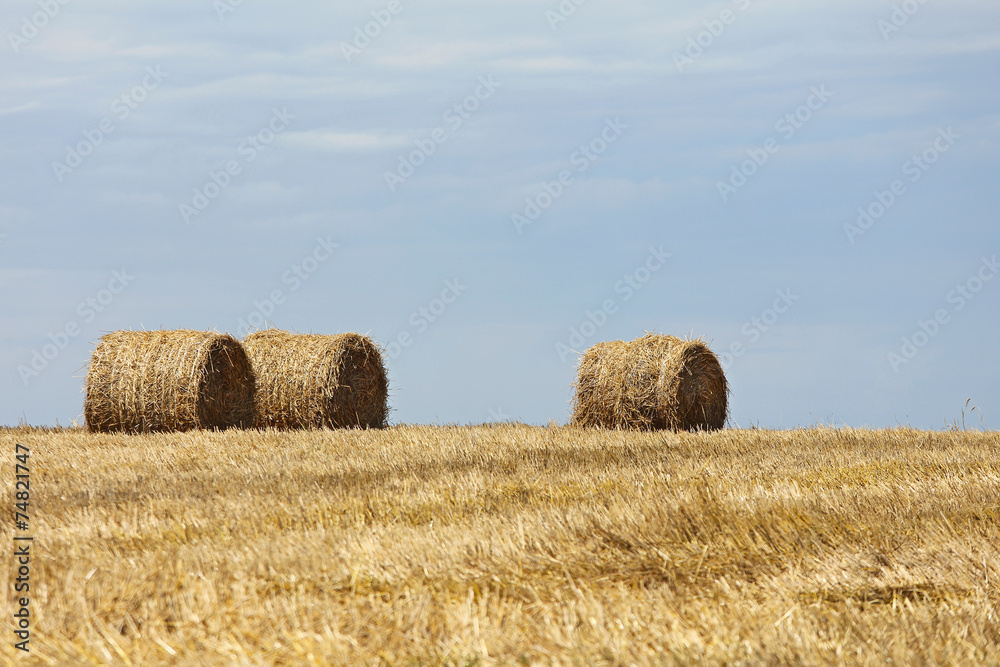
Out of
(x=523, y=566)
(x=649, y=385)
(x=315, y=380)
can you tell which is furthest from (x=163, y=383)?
(x=523, y=566)

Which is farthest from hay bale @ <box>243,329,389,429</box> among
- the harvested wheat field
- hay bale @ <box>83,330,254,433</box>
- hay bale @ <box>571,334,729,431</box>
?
the harvested wheat field

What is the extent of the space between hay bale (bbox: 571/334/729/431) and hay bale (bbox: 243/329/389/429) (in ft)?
11.8

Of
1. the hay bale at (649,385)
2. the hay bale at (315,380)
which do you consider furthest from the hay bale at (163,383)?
the hay bale at (649,385)

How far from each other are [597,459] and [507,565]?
5.11 m

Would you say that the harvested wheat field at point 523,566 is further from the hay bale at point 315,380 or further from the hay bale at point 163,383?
the hay bale at point 315,380

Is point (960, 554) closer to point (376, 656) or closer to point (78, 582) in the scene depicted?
point (376, 656)

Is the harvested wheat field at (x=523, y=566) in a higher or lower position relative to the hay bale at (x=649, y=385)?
lower

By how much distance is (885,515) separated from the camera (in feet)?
19.5

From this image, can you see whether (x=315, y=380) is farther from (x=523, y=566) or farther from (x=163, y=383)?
(x=523, y=566)

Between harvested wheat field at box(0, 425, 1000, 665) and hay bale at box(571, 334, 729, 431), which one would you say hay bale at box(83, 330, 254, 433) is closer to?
harvested wheat field at box(0, 425, 1000, 665)

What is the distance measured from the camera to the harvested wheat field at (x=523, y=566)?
3.70 meters

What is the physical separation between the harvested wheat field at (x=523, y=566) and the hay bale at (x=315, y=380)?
594cm

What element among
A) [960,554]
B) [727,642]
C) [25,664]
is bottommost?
[25,664]

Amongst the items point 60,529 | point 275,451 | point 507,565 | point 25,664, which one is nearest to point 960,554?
point 507,565
